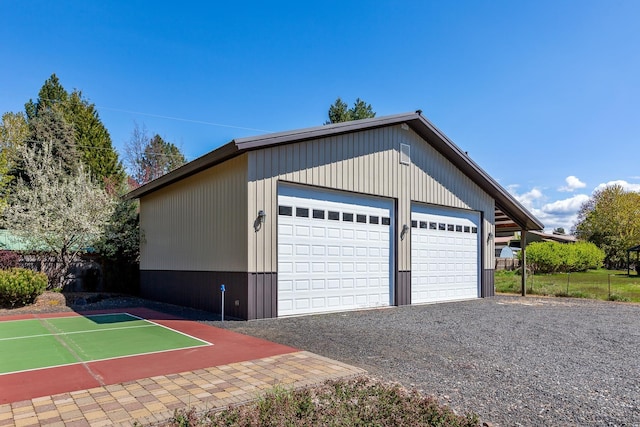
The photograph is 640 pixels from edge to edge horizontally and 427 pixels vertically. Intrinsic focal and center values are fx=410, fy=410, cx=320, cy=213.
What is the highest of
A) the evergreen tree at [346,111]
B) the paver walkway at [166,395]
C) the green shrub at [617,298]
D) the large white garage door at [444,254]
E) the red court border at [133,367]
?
the evergreen tree at [346,111]

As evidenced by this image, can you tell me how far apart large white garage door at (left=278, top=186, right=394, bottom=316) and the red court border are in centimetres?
268

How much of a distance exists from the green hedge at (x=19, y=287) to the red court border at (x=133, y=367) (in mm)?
6681

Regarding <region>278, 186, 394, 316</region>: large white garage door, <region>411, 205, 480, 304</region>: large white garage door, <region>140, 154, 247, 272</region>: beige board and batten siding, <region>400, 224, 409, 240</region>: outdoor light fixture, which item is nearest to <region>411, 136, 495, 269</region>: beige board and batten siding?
<region>411, 205, 480, 304</region>: large white garage door

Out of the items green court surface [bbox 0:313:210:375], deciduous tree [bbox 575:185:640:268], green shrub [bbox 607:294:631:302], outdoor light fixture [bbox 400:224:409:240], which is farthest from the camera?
deciduous tree [bbox 575:185:640:268]

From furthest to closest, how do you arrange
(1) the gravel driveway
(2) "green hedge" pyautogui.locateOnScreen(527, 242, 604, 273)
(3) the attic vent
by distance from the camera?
(2) "green hedge" pyautogui.locateOnScreen(527, 242, 604, 273), (3) the attic vent, (1) the gravel driveway

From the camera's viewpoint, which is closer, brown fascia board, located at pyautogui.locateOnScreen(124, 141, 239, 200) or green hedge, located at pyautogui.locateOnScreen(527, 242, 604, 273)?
brown fascia board, located at pyautogui.locateOnScreen(124, 141, 239, 200)

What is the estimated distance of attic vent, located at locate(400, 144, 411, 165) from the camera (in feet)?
39.7

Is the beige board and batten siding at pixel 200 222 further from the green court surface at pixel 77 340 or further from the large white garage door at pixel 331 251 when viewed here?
the green court surface at pixel 77 340

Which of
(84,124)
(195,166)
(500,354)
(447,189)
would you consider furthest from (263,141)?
(84,124)

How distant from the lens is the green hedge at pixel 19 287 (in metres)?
10.5

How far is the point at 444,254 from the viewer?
43.9ft

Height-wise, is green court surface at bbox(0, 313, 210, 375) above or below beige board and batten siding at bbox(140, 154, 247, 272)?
below

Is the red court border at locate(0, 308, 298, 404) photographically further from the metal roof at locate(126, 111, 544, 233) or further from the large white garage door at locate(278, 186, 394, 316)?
the metal roof at locate(126, 111, 544, 233)

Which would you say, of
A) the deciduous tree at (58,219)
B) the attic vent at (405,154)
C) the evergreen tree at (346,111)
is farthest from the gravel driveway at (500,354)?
the evergreen tree at (346,111)
